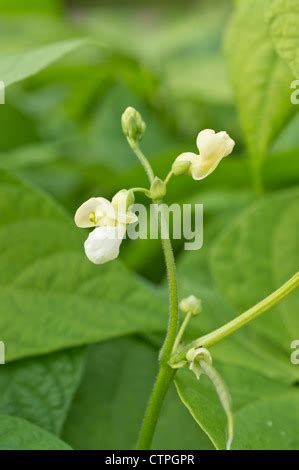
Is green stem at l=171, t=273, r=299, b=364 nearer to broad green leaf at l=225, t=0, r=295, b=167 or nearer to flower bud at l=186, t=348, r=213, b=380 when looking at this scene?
flower bud at l=186, t=348, r=213, b=380

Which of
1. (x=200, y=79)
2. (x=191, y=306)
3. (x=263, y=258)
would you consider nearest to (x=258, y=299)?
(x=263, y=258)

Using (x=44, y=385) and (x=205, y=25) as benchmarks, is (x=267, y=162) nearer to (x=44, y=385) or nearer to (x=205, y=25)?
(x=44, y=385)

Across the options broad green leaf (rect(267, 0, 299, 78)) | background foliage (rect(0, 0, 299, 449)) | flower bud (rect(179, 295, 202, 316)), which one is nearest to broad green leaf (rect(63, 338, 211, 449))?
background foliage (rect(0, 0, 299, 449))

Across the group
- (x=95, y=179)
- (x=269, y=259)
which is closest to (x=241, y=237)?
(x=269, y=259)

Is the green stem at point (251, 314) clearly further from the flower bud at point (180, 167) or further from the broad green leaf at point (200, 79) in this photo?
the broad green leaf at point (200, 79)

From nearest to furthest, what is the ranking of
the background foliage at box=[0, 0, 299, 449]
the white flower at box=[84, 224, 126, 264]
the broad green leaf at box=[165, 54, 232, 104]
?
the white flower at box=[84, 224, 126, 264] → the background foliage at box=[0, 0, 299, 449] → the broad green leaf at box=[165, 54, 232, 104]

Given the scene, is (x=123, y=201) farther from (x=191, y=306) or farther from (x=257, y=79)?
(x=257, y=79)
